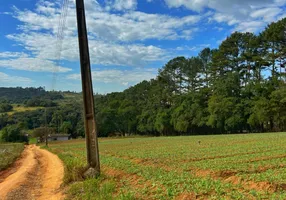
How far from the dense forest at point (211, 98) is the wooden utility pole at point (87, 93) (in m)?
47.2

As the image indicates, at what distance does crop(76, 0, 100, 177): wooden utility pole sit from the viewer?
12602mm

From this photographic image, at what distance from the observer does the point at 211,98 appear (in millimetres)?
69125

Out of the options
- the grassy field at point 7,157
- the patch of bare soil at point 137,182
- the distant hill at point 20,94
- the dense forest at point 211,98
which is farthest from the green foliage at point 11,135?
the patch of bare soil at point 137,182

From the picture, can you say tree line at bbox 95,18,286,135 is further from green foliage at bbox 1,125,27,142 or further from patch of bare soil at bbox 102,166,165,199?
patch of bare soil at bbox 102,166,165,199

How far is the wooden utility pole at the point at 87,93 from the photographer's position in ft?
41.3

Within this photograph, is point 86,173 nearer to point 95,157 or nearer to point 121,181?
point 95,157

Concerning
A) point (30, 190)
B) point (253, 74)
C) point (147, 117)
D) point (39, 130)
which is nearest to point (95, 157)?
point (30, 190)

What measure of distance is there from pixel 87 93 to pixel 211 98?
59.8 metres

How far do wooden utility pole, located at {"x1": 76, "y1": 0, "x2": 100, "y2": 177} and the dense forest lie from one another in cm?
4715

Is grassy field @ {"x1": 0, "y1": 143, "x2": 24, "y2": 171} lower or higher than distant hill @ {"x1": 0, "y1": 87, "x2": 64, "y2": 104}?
lower

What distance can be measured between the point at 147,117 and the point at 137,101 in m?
14.5

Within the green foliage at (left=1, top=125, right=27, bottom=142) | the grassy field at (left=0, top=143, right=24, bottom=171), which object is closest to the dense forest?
the green foliage at (left=1, top=125, right=27, bottom=142)

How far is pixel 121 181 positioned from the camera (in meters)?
11.1

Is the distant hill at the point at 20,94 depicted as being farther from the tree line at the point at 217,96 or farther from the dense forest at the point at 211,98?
the tree line at the point at 217,96
